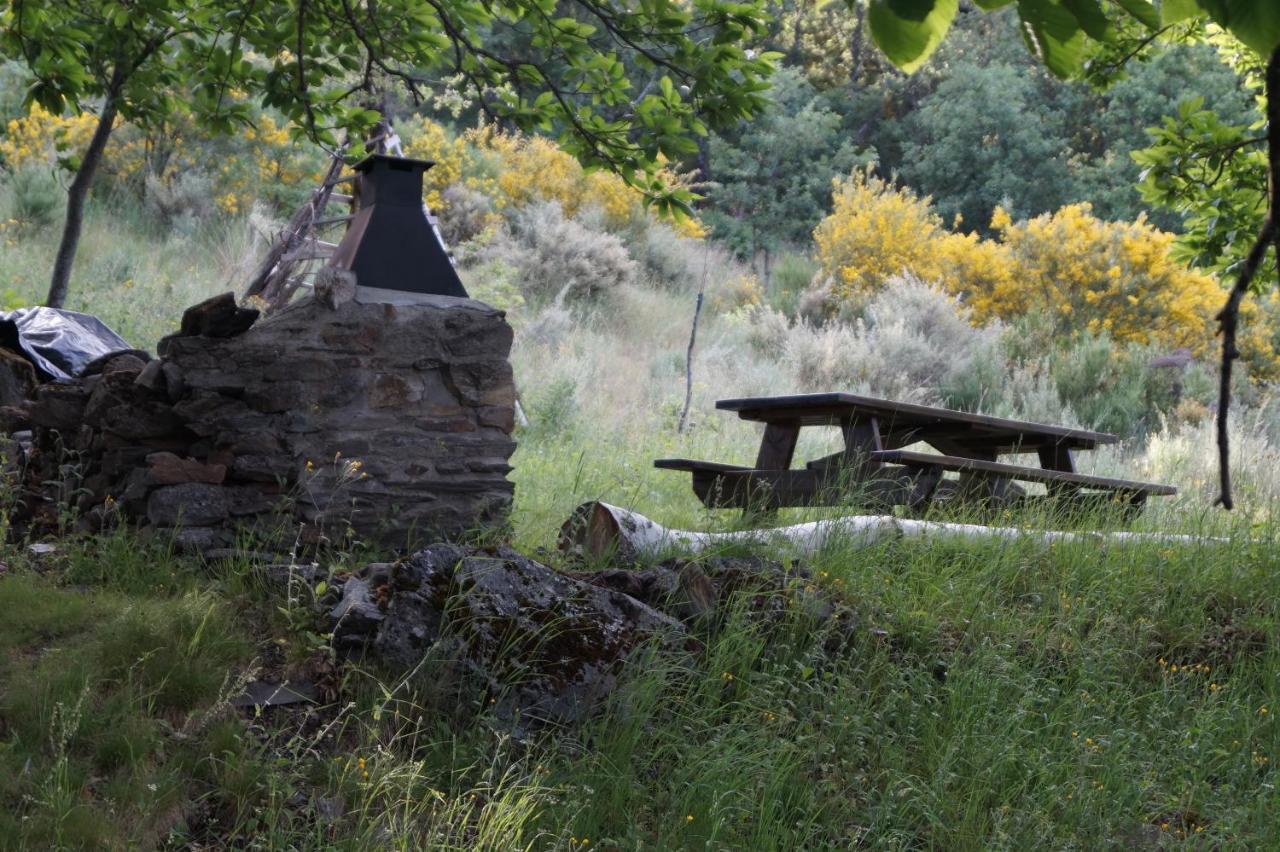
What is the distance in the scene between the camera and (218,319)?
4930 mm

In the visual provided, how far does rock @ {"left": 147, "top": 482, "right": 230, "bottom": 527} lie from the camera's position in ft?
15.3

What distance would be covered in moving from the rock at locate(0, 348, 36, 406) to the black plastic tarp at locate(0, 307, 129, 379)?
44 cm

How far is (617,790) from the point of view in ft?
10.7

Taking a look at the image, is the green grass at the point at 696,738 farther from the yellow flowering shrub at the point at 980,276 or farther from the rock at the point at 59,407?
the yellow flowering shrub at the point at 980,276

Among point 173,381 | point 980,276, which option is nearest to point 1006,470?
point 173,381

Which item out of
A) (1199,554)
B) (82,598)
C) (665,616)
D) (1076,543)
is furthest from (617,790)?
(1199,554)

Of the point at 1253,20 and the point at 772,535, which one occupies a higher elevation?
the point at 1253,20

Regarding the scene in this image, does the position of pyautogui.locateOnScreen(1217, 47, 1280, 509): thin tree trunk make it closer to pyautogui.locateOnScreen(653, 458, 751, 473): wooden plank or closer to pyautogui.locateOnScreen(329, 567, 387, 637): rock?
pyautogui.locateOnScreen(329, 567, 387, 637): rock

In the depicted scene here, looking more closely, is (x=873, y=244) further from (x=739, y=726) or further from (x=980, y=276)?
(x=739, y=726)

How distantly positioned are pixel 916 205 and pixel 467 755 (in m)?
17.3

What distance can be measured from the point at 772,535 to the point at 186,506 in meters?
2.39

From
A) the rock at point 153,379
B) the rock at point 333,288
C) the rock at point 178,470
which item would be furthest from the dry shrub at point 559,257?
the rock at point 178,470

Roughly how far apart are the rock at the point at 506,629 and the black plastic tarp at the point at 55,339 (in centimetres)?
386

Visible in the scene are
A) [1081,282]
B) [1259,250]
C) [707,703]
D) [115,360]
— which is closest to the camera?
[1259,250]
